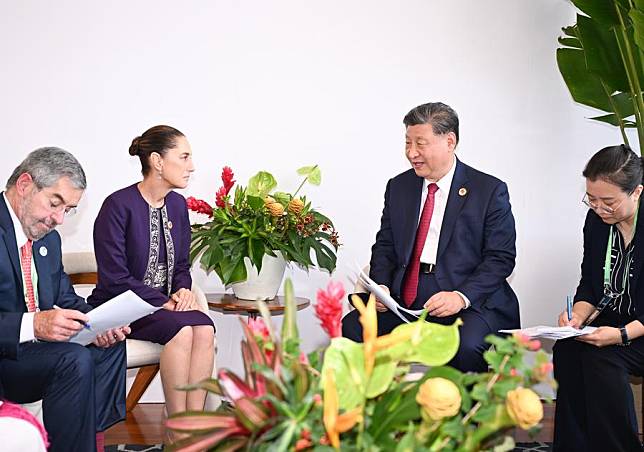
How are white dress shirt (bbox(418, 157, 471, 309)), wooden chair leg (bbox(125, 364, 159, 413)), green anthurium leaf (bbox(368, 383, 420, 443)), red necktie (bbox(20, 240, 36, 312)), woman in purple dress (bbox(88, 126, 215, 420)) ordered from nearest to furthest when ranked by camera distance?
green anthurium leaf (bbox(368, 383, 420, 443)), red necktie (bbox(20, 240, 36, 312)), woman in purple dress (bbox(88, 126, 215, 420)), white dress shirt (bbox(418, 157, 471, 309)), wooden chair leg (bbox(125, 364, 159, 413))

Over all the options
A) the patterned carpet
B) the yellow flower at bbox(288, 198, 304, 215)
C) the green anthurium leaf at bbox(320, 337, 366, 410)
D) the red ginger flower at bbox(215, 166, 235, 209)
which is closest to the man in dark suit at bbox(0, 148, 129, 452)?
the patterned carpet

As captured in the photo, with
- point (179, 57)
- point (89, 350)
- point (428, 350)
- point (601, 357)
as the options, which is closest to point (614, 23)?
point (601, 357)

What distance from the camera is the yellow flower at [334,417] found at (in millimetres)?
1342

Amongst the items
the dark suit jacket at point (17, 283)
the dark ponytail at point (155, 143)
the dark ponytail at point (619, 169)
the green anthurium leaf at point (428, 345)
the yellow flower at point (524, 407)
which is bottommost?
the dark suit jacket at point (17, 283)

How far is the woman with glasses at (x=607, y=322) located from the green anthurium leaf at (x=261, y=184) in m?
1.49

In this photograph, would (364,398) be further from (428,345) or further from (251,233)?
(251,233)

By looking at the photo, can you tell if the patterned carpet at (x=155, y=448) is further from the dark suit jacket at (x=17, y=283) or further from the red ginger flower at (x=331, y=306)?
the red ginger flower at (x=331, y=306)

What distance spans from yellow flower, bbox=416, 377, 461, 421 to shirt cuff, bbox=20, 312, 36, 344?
1.90 metres

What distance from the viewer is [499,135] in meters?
4.69

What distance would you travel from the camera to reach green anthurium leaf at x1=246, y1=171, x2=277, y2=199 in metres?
4.23

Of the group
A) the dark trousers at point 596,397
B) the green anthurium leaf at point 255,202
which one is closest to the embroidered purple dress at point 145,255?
the green anthurium leaf at point 255,202

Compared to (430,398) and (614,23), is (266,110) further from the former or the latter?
(430,398)

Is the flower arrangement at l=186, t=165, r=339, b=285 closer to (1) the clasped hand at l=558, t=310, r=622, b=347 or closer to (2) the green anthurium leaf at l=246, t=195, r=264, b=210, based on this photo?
(2) the green anthurium leaf at l=246, t=195, r=264, b=210

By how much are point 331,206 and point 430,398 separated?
11.0 feet
